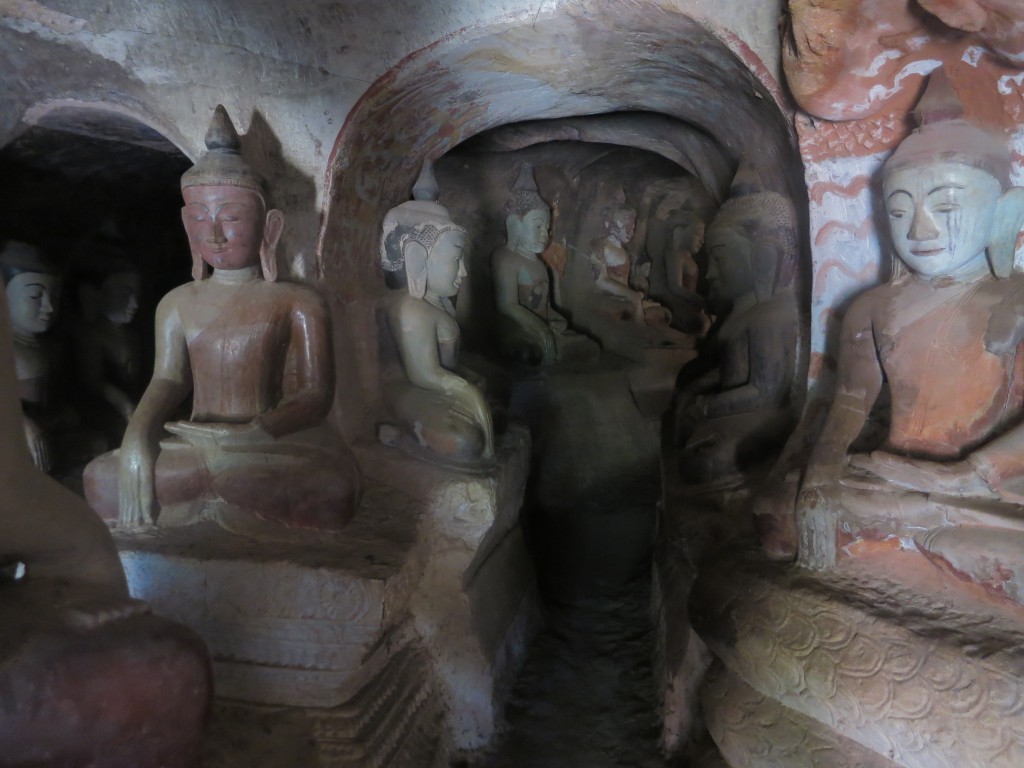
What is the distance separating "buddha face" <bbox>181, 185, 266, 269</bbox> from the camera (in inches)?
116

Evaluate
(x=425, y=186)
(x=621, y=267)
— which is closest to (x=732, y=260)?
(x=425, y=186)

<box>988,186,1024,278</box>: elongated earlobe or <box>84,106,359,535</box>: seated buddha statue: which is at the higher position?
<box>988,186,1024,278</box>: elongated earlobe

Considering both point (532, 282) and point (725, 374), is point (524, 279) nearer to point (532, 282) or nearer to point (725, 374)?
point (532, 282)

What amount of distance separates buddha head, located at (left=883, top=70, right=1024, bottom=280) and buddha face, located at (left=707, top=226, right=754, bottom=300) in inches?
55.0

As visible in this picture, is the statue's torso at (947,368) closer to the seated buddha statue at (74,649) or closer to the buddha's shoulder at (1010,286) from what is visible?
the buddha's shoulder at (1010,286)

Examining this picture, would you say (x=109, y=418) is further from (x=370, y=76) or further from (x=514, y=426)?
(x=370, y=76)

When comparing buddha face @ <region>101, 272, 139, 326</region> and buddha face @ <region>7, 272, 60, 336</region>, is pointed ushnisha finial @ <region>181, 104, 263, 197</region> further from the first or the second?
buddha face @ <region>101, 272, 139, 326</region>

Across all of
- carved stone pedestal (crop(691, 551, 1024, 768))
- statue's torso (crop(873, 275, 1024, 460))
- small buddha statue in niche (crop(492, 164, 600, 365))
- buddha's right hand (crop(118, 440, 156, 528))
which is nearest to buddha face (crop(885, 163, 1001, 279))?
statue's torso (crop(873, 275, 1024, 460))

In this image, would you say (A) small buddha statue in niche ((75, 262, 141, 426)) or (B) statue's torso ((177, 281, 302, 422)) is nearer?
(B) statue's torso ((177, 281, 302, 422))

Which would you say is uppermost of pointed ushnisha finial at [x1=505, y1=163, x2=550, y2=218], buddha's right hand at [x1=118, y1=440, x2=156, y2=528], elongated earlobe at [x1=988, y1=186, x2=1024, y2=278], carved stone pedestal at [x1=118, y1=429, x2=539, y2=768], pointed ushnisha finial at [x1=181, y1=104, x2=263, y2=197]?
pointed ushnisha finial at [x1=505, y1=163, x2=550, y2=218]

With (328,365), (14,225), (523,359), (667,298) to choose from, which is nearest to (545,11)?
(328,365)

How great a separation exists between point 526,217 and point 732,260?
2788mm

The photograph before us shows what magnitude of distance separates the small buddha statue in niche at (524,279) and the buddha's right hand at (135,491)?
144 inches

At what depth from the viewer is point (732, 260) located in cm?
374
